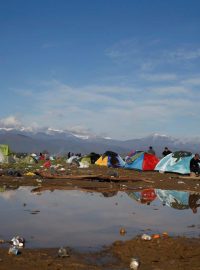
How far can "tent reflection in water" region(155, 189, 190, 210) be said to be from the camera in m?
16.9

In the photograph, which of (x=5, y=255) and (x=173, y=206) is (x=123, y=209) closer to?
(x=173, y=206)

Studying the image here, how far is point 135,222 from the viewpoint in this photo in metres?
12.8

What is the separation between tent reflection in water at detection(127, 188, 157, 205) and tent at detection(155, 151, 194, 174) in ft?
31.2

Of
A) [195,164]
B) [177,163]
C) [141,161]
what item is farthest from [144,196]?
[141,161]

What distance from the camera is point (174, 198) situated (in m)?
19.1

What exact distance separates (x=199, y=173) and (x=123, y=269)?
75.1 feet

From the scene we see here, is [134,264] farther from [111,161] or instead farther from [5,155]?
[5,155]

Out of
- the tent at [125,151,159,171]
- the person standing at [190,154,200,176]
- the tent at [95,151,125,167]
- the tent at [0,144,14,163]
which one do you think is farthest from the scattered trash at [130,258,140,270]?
the tent at [0,144,14,163]

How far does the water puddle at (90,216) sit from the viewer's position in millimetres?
10555

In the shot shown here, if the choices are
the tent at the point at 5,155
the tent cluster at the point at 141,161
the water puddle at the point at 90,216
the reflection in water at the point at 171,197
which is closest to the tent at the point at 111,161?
the tent cluster at the point at 141,161

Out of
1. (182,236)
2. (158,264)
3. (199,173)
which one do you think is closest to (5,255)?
(158,264)

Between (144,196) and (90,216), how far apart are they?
5.89 meters

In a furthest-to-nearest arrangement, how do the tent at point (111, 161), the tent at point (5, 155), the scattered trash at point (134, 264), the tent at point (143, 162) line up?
1. the tent at point (5, 155)
2. the tent at point (111, 161)
3. the tent at point (143, 162)
4. the scattered trash at point (134, 264)

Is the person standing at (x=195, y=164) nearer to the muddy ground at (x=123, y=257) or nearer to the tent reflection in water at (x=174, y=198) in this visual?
the tent reflection in water at (x=174, y=198)
